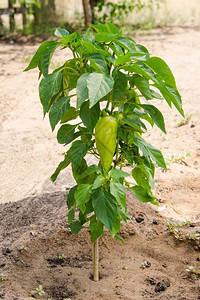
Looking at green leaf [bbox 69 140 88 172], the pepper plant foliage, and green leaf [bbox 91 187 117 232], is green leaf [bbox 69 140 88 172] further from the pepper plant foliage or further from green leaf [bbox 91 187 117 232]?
green leaf [bbox 91 187 117 232]

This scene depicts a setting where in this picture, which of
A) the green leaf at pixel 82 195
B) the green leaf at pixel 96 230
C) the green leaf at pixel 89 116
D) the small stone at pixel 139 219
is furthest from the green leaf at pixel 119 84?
the small stone at pixel 139 219

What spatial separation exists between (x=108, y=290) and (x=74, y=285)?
0.68ft

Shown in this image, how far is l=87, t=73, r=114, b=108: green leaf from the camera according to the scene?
172cm

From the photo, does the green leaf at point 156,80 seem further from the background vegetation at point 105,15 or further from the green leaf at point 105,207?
the background vegetation at point 105,15

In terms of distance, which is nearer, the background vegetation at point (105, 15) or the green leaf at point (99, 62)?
the green leaf at point (99, 62)

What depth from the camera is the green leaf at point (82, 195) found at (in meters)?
1.97

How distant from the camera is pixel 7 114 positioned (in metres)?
6.00

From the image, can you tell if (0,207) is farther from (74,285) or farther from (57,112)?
(57,112)

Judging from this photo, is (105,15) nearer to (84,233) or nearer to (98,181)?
(84,233)

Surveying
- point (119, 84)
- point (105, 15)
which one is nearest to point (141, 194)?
point (119, 84)

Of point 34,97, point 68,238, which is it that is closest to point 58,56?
point 34,97

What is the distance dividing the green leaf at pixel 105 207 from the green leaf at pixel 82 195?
A: 0.12 ft

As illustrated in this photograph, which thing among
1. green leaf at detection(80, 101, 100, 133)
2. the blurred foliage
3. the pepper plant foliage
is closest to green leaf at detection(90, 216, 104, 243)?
the pepper plant foliage

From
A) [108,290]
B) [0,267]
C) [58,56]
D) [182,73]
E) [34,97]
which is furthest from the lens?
[58,56]
